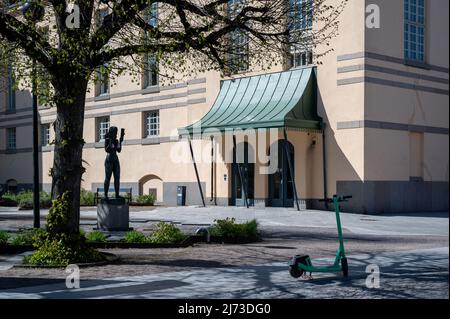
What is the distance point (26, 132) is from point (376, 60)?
1077 inches

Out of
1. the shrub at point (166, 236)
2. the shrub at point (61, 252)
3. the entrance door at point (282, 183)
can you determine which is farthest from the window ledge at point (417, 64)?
the shrub at point (61, 252)

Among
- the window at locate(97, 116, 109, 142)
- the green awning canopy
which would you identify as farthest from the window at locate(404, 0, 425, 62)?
the window at locate(97, 116, 109, 142)

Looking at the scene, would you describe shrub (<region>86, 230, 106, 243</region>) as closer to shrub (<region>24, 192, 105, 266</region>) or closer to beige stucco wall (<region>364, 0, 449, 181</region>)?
shrub (<region>24, 192, 105, 266</region>)

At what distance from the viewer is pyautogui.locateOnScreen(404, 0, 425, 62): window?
28.9 meters

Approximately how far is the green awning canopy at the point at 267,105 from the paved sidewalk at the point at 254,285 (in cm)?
1581

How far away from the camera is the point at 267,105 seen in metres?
29.1

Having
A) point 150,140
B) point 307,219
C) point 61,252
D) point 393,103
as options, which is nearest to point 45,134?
point 150,140

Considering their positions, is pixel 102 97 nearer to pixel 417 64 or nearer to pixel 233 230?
pixel 417 64

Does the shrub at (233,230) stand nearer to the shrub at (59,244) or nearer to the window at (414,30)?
the shrub at (59,244)

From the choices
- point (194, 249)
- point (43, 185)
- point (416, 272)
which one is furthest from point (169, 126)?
point (416, 272)

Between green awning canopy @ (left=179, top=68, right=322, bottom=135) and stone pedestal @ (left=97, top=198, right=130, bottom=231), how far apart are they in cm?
941

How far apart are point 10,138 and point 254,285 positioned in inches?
1622

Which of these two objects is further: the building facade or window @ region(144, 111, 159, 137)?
window @ region(144, 111, 159, 137)

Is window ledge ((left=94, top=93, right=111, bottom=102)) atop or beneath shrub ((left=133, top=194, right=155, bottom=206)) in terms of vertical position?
atop
